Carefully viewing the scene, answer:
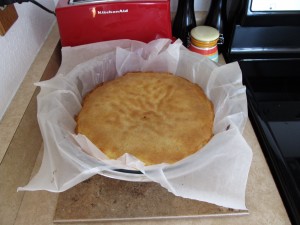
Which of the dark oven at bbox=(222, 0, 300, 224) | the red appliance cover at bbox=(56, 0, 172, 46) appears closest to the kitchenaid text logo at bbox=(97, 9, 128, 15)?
the red appliance cover at bbox=(56, 0, 172, 46)

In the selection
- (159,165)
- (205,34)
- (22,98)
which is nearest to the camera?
(159,165)

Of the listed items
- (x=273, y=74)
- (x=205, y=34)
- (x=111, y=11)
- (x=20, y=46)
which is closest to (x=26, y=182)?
(x=20, y=46)

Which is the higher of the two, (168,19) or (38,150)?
(168,19)

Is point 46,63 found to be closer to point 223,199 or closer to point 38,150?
point 38,150

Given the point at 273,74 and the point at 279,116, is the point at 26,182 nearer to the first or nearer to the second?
the point at 279,116

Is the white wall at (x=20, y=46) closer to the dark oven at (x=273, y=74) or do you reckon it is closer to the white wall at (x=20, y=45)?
the white wall at (x=20, y=45)

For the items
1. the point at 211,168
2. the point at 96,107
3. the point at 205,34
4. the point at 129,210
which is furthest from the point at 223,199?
the point at 205,34

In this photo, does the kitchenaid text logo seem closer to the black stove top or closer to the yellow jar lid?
the yellow jar lid
